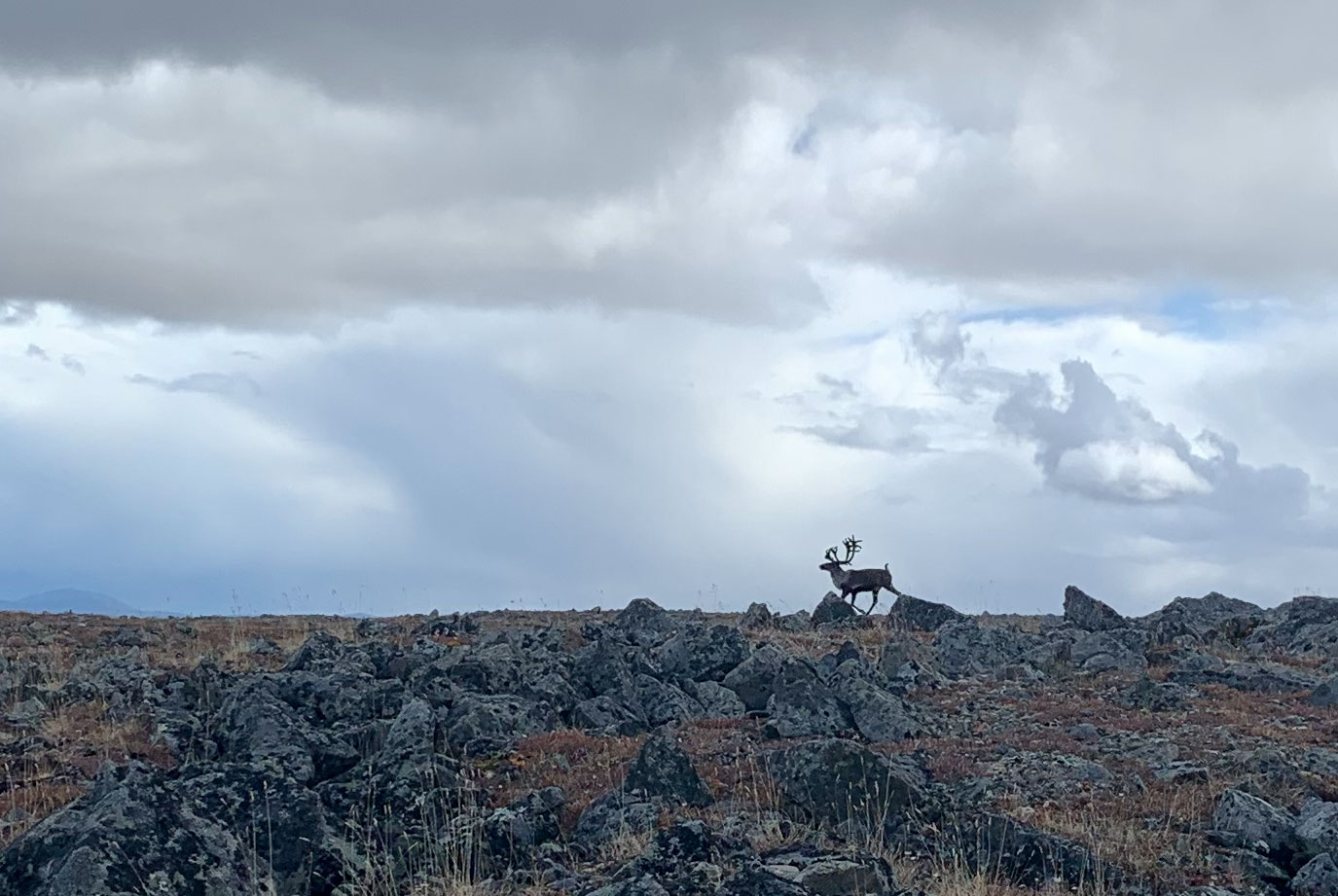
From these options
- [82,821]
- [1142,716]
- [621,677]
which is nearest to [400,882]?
[82,821]

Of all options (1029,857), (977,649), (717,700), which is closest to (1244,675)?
(977,649)

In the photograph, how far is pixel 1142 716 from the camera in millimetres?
17438

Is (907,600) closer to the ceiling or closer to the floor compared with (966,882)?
closer to the ceiling

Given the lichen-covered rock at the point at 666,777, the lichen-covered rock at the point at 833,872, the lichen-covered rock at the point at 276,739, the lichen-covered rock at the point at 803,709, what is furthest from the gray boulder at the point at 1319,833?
the lichen-covered rock at the point at 276,739

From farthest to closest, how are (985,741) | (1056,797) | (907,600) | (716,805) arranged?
(907,600), (985,741), (1056,797), (716,805)

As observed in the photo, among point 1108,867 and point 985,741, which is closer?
point 1108,867

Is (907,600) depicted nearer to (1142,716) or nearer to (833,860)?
(1142,716)

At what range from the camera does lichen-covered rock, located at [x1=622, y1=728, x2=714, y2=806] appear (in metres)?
11.6

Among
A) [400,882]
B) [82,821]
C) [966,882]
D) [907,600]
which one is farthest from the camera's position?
[907,600]

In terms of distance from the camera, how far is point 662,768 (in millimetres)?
11766

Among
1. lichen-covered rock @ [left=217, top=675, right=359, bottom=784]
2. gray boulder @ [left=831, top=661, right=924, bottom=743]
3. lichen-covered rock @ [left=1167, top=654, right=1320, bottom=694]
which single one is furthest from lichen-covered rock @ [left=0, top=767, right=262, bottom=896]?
lichen-covered rock @ [left=1167, top=654, right=1320, bottom=694]

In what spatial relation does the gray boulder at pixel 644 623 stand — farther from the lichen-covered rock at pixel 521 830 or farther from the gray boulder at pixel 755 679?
Answer: the lichen-covered rock at pixel 521 830

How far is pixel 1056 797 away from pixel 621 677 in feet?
21.7

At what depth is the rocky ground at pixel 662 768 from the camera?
8.83m
